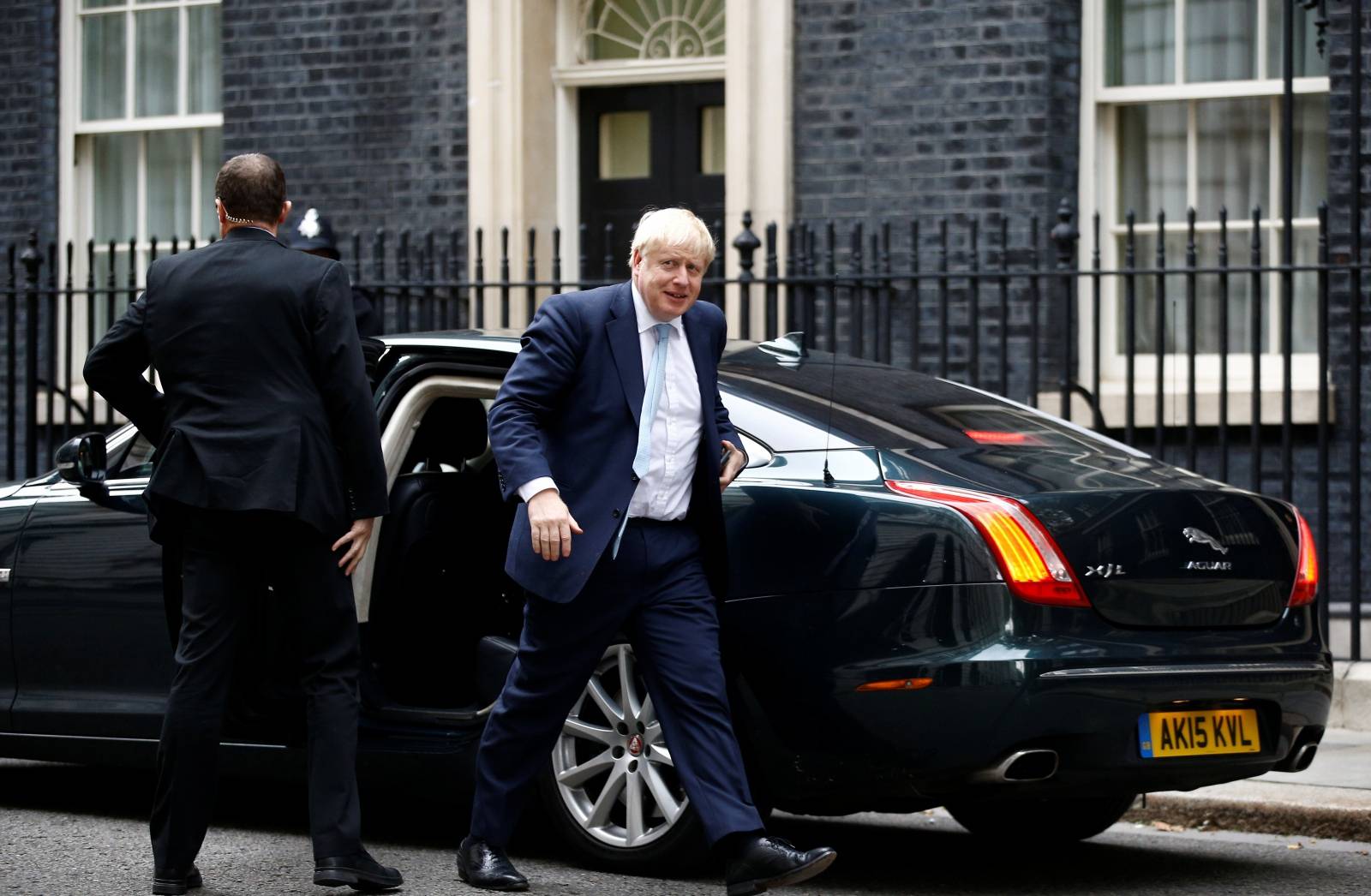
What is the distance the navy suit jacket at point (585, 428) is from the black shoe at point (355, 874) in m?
0.78

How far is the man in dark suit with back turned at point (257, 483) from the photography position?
5.23 meters

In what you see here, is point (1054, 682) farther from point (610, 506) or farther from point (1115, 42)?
point (1115, 42)

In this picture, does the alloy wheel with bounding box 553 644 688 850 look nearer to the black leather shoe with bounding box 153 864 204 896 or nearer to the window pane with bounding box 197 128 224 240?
the black leather shoe with bounding box 153 864 204 896

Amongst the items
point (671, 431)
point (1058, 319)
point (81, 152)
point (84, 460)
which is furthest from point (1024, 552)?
point (81, 152)

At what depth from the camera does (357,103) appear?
12.1 metres

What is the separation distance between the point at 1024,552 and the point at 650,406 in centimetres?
95

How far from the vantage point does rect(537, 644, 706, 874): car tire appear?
5594 millimetres

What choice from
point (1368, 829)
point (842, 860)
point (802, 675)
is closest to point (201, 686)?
point (802, 675)

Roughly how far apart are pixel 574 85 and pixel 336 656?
710 cm

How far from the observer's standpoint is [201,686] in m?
5.26

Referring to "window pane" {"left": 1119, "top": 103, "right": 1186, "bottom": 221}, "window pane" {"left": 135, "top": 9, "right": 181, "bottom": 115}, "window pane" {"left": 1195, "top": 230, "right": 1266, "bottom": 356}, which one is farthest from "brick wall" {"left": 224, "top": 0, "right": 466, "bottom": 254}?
"window pane" {"left": 1195, "top": 230, "right": 1266, "bottom": 356}

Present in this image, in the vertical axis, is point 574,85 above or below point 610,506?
above

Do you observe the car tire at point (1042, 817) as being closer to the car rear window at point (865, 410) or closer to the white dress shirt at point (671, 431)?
the car rear window at point (865, 410)

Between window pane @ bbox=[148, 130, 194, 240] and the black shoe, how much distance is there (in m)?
8.26
